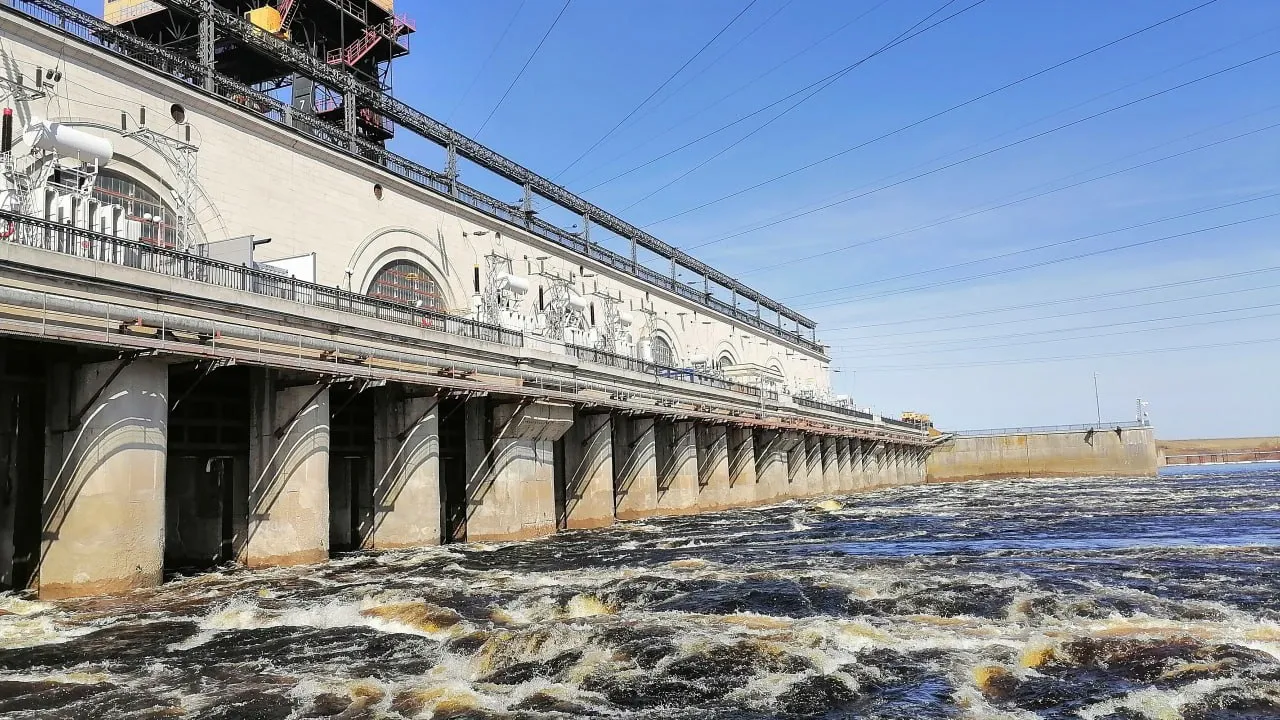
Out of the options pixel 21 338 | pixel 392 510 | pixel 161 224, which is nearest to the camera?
pixel 21 338

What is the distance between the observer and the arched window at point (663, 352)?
2926 inches

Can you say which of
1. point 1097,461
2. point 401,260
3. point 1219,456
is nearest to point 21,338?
point 401,260

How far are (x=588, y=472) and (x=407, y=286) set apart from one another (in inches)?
531

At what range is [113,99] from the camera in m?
29.7

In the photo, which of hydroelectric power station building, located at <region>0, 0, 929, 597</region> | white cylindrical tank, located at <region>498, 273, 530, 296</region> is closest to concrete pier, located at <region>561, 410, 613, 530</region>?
hydroelectric power station building, located at <region>0, 0, 929, 597</region>

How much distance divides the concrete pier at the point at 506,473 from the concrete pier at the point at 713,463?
18.7 meters

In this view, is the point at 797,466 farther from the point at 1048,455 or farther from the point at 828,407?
the point at 1048,455

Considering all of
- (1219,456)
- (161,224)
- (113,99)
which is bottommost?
(1219,456)

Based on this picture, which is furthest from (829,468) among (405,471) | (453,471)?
(405,471)

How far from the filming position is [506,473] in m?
32.0

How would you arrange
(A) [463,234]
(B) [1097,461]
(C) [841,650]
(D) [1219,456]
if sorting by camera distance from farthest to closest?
(D) [1219,456] < (B) [1097,461] < (A) [463,234] < (C) [841,650]

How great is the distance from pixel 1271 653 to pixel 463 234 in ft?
138

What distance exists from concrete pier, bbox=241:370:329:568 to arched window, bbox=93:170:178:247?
31.7 feet

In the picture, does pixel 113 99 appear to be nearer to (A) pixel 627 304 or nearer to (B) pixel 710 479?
(B) pixel 710 479
